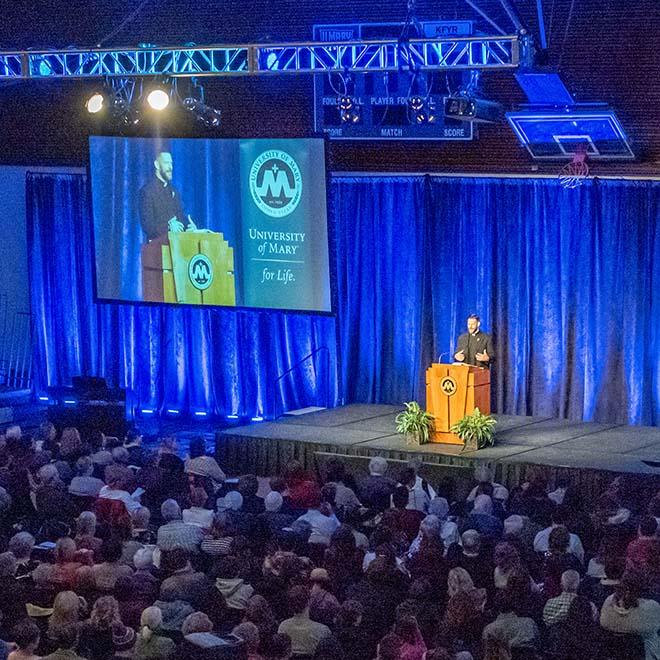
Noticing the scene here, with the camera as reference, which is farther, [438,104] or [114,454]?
[438,104]

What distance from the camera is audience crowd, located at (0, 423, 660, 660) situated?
7.04 metres

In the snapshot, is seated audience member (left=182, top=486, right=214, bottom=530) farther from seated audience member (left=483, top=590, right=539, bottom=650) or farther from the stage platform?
the stage platform

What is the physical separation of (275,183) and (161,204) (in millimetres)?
1647

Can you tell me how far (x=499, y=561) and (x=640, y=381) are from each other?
7.62 meters

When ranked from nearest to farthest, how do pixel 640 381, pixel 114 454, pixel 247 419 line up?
pixel 114 454
pixel 640 381
pixel 247 419

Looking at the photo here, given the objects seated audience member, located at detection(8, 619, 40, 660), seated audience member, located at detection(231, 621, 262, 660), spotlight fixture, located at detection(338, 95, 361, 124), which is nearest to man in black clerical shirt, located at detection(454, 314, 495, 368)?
spotlight fixture, located at detection(338, 95, 361, 124)

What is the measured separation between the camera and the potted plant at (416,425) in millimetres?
13688

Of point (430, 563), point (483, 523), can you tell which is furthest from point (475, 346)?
point (430, 563)

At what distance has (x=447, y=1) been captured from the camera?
15.7 m

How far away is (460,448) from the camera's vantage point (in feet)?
44.4

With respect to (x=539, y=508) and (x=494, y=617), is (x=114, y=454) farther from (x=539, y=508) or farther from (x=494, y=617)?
(x=494, y=617)

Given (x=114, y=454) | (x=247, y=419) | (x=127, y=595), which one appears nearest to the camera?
(x=127, y=595)

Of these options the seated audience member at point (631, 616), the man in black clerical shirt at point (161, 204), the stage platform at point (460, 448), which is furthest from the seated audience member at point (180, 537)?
the man in black clerical shirt at point (161, 204)

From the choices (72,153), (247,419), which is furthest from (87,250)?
(247,419)
